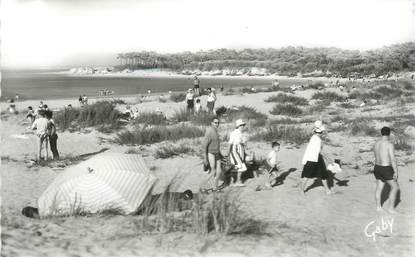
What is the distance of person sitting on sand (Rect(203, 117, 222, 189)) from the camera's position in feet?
26.5

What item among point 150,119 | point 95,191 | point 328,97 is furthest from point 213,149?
point 328,97

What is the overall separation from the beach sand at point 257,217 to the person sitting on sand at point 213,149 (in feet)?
2.17

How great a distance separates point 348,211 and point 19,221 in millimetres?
4926

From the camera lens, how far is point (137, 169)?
271 inches

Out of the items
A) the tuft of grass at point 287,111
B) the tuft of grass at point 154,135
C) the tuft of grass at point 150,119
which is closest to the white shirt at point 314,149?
the tuft of grass at point 154,135

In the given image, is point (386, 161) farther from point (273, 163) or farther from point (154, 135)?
point (154, 135)

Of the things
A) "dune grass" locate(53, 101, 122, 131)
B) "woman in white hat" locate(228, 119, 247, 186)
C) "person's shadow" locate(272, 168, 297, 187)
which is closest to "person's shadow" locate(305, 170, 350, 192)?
"person's shadow" locate(272, 168, 297, 187)

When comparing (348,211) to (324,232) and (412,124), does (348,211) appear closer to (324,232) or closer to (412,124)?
(324,232)

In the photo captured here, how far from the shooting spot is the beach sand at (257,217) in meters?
5.28

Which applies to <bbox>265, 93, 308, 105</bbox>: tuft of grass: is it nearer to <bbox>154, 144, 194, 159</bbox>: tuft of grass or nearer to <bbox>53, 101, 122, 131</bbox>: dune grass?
<bbox>53, 101, 122, 131</bbox>: dune grass

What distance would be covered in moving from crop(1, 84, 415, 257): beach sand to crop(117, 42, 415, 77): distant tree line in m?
64.2

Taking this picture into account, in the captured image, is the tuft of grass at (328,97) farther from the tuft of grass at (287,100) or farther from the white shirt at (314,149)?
the white shirt at (314,149)

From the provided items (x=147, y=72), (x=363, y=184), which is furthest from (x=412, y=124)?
(x=147, y=72)

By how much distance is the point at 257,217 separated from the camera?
6820 millimetres
